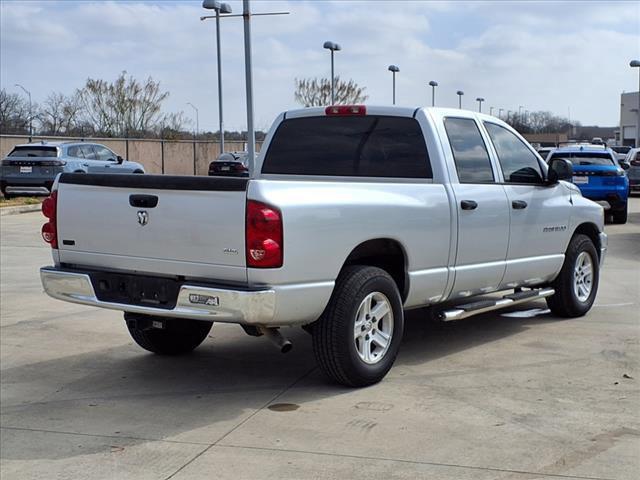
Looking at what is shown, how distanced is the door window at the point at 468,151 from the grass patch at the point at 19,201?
16530mm

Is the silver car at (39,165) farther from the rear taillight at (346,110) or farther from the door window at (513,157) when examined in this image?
the door window at (513,157)

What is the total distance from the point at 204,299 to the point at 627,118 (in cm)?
→ 9603

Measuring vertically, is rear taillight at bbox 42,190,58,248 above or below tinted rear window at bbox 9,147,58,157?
below

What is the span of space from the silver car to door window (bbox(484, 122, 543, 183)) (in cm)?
1705

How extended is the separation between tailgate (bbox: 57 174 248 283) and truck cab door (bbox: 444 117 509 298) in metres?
2.14

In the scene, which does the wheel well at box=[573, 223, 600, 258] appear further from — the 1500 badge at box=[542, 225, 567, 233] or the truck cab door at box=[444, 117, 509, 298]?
the truck cab door at box=[444, 117, 509, 298]

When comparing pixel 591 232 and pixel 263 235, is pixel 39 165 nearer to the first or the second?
pixel 591 232

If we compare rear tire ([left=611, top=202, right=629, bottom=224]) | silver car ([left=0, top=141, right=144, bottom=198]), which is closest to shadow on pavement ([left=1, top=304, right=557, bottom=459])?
rear tire ([left=611, top=202, right=629, bottom=224])

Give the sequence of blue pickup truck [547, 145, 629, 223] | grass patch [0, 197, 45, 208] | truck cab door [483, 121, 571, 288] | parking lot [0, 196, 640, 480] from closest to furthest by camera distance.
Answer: parking lot [0, 196, 640, 480] < truck cab door [483, 121, 571, 288] < blue pickup truck [547, 145, 629, 223] < grass patch [0, 197, 45, 208]

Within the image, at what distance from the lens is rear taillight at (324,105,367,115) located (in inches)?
288

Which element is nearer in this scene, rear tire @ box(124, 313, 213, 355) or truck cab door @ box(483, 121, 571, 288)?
rear tire @ box(124, 313, 213, 355)

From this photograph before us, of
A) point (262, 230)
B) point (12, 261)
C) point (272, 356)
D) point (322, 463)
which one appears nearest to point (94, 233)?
point (262, 230)

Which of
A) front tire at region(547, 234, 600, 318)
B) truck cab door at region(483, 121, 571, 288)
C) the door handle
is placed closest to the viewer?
the door handle

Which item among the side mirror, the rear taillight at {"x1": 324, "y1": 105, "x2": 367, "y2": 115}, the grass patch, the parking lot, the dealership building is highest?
the dealership building
